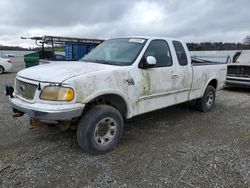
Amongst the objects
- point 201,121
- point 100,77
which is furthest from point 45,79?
point 201,121

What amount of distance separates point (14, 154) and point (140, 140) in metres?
2.10

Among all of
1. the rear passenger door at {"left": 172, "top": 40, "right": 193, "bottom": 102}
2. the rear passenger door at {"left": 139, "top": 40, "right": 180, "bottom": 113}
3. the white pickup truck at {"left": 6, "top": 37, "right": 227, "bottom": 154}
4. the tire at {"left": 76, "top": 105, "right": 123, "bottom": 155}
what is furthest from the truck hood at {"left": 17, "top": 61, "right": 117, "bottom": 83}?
the rear passenger door at {"left": 172, "top": 40, "right": 193, "bottom": 102}

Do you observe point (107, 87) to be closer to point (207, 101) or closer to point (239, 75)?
point (207, 101)

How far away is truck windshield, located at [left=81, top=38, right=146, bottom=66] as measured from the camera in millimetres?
4336

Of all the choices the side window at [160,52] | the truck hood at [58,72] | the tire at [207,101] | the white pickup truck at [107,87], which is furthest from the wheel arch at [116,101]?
the tire at [207,101]

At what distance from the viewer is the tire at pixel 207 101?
6.35 m

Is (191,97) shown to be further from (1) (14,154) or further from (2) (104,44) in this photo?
(1) (14,154)

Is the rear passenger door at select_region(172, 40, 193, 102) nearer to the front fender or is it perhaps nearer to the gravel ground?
the gravel ground

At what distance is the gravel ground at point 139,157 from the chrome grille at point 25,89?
92cm

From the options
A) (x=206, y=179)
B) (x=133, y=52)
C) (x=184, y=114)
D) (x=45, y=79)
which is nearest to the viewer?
(x=206, y=179)

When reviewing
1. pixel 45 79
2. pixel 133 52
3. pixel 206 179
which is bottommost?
pixel 206 179

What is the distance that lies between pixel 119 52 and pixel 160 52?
0.85 metres

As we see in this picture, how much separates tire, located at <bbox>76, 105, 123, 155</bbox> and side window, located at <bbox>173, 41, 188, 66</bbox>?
6.84 ft

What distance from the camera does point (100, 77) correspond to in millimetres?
3656
